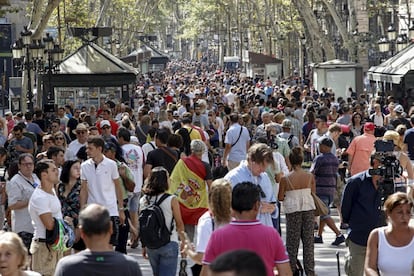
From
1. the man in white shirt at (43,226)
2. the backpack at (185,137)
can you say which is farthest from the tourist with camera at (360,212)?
the backpack at (185,137)

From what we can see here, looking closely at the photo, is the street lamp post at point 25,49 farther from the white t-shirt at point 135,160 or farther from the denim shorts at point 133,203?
the denim shorts at point 133,203

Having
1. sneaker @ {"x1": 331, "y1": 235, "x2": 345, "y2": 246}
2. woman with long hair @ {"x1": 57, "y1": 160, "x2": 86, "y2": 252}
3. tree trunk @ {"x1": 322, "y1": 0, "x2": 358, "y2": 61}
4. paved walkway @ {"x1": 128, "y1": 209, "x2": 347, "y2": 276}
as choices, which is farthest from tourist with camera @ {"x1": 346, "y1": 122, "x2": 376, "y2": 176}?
tree trunk @ {"x1": 322, "y1": 0, "x2": 358, "y2": 61}

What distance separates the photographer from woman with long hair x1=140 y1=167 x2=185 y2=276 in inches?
375

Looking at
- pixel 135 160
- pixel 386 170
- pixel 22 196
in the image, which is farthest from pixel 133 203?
pixel 386 170

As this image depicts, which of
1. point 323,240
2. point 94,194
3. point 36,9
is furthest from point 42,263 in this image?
point 36,9

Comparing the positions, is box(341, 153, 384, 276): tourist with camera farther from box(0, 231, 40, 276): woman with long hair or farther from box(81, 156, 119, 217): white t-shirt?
box(0, 231, 40, 276): woman with long hair

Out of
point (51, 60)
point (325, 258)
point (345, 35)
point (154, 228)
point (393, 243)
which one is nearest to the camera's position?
point (393, 243)

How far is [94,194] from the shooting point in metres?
11.3

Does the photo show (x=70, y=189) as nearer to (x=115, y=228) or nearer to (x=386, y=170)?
(x=115, y=228)

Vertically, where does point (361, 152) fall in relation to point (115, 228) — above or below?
above

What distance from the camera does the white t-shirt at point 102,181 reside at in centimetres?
1133

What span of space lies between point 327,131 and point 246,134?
3.96ft

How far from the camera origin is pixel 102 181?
37.2 ft

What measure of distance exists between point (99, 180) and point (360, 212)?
300 centimetres
